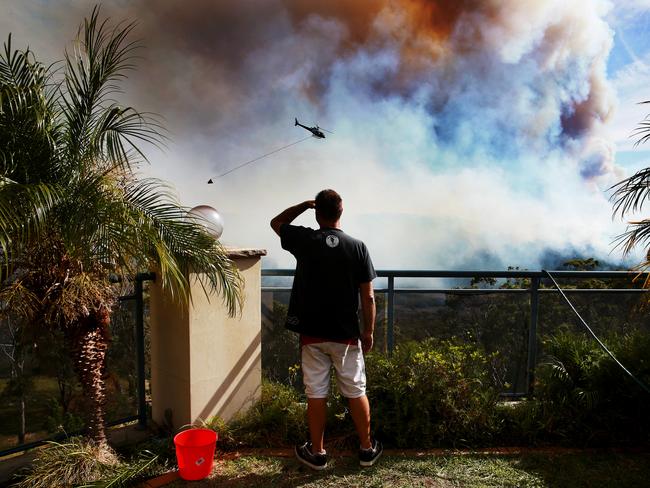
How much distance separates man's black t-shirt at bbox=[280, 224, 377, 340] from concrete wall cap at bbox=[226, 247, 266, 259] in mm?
641

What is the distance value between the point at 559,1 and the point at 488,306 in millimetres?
12003

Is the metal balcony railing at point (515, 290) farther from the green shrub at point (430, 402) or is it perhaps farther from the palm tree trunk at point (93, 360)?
the palm tree trunk at point (93, 360)

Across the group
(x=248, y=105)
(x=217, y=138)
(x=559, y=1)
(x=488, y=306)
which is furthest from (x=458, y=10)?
(x=488, y=306)

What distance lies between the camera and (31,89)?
2287 mm

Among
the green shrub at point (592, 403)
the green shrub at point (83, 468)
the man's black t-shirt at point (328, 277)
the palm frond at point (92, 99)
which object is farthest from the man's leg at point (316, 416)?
the palm frond at point (92, 99)

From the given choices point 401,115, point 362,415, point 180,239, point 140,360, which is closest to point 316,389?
point 362,415

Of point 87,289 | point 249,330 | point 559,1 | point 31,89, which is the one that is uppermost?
point 559,1

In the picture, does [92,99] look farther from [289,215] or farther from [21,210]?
[289,215]

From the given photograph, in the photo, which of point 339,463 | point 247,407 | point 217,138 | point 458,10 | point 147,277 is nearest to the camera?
point 339,463

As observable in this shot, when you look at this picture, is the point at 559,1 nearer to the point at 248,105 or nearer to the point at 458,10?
the point at 458,10

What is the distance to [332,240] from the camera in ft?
7.80

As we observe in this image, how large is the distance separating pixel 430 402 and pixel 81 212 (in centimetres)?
231

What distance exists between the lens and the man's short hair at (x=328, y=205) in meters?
2.42

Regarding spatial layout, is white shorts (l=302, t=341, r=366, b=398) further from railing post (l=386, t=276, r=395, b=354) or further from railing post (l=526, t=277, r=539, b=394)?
railing post (l=526, t=277, r=539, b=394)
